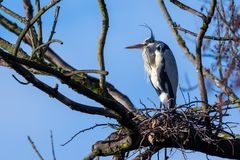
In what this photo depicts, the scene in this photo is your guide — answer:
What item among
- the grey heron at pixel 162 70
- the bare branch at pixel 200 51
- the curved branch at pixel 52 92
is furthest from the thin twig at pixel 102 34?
the grey heron at pixel 162 70

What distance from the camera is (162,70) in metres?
6.36

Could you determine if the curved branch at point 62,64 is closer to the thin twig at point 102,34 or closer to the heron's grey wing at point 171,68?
the thin twig at point 102,34

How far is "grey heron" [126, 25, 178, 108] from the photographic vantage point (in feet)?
20.6

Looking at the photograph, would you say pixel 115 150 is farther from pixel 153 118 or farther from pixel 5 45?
pixel 5 45

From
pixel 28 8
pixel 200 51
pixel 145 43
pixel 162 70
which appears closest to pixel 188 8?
Result: pixel 200 51

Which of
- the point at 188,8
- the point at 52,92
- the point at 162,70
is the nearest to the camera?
the point at 52,92

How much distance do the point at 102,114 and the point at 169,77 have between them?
11.7ft

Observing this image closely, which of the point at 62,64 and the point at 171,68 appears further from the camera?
the point at 171,68

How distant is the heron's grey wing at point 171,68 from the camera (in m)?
6.34

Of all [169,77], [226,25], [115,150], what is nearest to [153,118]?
[115,150]

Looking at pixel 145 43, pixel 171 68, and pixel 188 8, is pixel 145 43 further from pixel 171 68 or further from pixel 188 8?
pixel 188 8

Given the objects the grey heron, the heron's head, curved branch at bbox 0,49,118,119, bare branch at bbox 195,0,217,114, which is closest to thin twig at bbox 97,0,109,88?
bare branch at bbox 195,0,217,114

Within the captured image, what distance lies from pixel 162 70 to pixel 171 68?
0.11 metres

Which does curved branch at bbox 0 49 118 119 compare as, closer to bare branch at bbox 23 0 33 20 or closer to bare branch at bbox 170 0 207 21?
bare branch at bbox 170 0 207 21
